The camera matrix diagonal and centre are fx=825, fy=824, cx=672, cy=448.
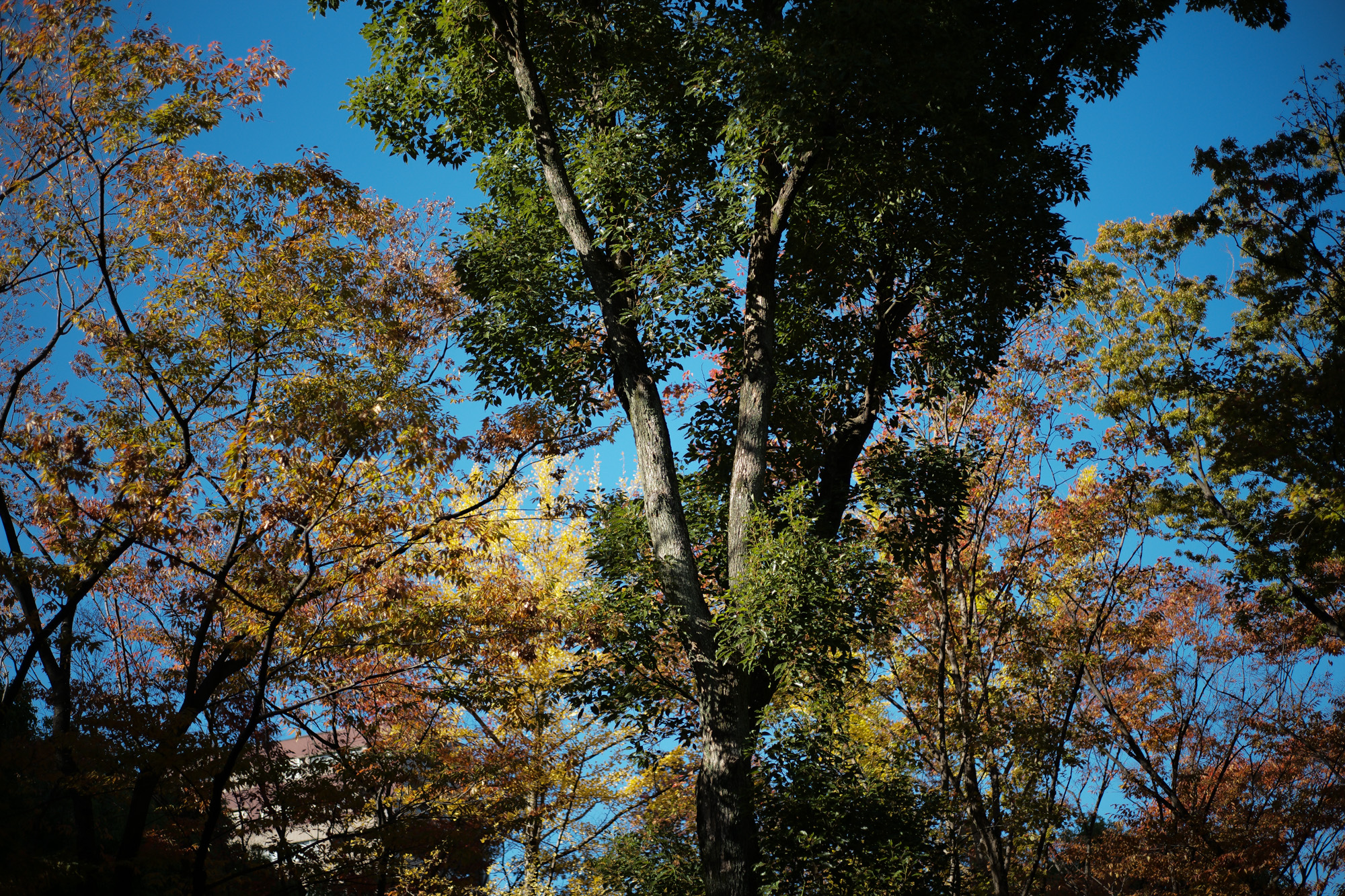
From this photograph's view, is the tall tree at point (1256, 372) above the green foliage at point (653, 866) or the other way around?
above

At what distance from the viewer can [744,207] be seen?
690 cm

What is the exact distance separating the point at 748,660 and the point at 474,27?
6.51m

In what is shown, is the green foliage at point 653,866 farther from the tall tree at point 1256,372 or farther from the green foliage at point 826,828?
the tall tree at point 1256,372

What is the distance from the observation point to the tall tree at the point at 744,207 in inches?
260

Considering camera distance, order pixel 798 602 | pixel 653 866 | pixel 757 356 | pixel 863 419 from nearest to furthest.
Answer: pixel 798 602
pixel 653 866
pixel 757 356
pixel 863 419

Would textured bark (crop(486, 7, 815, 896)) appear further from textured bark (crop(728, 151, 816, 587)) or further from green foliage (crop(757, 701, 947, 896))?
green foliage (crop(757, 701, 947, 896))

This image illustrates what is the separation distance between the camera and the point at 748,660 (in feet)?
20.1

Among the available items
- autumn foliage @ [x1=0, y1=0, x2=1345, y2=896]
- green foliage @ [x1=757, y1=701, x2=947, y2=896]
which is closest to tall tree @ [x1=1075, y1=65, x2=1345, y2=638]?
autumn foliage @ [x1=0, y1=0, x2=1345, y2=896]

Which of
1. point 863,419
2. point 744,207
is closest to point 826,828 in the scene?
point 863,419

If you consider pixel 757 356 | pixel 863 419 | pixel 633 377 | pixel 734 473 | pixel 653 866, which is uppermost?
pixel 757 356

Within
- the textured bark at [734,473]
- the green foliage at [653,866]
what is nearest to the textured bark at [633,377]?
the textured bark at [734,473]

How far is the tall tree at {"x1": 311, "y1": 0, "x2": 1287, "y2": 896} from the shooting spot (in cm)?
661

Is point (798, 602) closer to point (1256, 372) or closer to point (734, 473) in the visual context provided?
point (734, 473)

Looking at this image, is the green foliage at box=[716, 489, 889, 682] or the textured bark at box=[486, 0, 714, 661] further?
the textured bark at box=[486, 0, 714, 661]
